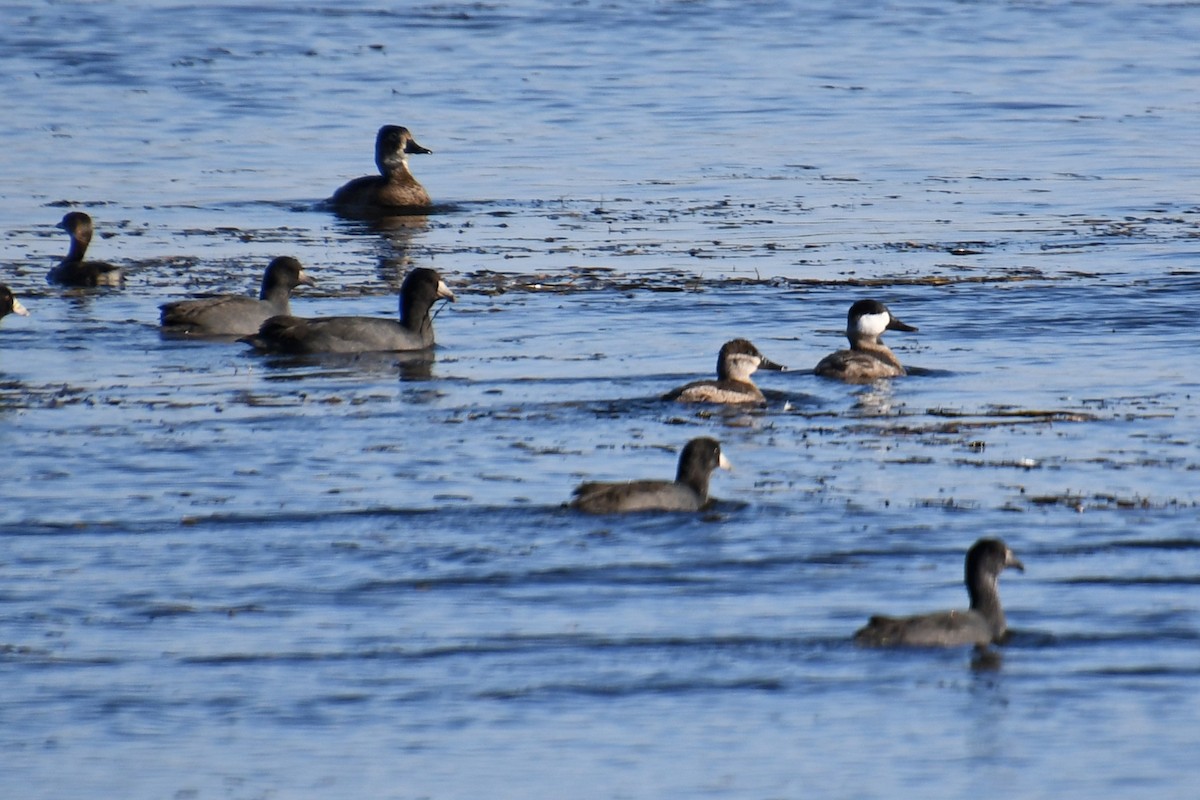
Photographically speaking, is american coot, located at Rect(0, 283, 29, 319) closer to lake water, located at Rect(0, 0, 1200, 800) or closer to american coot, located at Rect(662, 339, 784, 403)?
lake water, located at Rect(0, 0, 1200, 800)

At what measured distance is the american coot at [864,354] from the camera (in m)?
16.2

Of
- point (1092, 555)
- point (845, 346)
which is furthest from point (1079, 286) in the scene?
point (1092, 555)

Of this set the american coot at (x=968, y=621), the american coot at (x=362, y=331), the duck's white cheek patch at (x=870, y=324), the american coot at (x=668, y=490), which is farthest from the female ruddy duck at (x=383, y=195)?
the american coot at (x=968, y=621)

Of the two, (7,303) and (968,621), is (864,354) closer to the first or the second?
(968,621)

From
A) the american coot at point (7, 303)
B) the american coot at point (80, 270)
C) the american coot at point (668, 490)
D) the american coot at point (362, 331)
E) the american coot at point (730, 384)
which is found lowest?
the american coot at point (668, 490)

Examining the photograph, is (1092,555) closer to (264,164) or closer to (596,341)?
(596,341)

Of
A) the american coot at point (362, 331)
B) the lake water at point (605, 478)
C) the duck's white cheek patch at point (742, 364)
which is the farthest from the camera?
the american coot at point (362, 331)

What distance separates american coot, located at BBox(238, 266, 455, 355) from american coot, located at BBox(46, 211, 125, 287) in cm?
268

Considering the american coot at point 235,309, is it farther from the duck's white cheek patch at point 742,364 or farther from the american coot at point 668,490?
the american coot at point 668,490

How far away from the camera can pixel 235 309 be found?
18.6 meters

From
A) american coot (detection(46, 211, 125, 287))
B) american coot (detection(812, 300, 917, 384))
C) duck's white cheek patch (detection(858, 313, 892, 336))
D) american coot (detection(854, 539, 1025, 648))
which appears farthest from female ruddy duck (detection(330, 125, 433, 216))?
american coot (detection(854, 539, 1025, 648))

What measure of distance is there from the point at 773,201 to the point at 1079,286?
6081mm

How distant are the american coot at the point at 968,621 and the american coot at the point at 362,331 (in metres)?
8.04

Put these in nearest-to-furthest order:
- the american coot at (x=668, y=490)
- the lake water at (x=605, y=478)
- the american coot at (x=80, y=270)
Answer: the lake water at (x=605, y=478)
the american coot at (x=668, y=490)
the american coot at (x=80, y=270)
